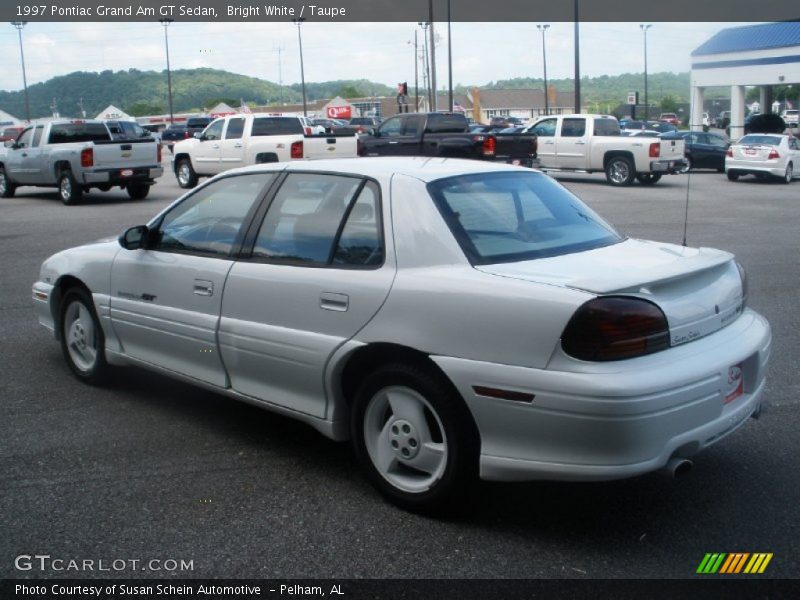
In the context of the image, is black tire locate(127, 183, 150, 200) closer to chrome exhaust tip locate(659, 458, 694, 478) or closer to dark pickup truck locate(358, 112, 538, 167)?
dark pickup truck locate(358, 112, 538, 167)

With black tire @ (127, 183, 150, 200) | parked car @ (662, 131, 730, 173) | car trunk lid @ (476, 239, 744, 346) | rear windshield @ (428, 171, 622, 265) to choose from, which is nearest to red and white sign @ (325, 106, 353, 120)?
parked car @ (662, 131, 730, 173)

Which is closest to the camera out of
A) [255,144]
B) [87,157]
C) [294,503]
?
[294,503]

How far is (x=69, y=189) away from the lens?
2042 centimetres

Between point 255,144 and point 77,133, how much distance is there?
4.30m

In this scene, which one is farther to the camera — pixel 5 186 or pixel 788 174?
pixel 788 174

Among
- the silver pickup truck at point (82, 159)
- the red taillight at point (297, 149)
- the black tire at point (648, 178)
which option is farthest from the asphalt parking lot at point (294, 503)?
the black tire at point (648, 178)

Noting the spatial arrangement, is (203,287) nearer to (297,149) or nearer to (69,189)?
(69,189)

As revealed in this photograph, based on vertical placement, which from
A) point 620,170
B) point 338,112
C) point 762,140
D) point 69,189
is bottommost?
point 620,170

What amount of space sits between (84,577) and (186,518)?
Answer: 0.59 meters

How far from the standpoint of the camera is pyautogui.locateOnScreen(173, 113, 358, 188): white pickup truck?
22.3 metres

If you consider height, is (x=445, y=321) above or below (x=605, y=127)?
below

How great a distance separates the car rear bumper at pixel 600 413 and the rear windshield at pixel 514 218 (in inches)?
26.5

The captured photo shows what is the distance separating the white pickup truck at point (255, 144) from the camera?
22312 mm

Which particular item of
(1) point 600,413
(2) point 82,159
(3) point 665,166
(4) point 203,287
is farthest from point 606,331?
(3) point 665,166
